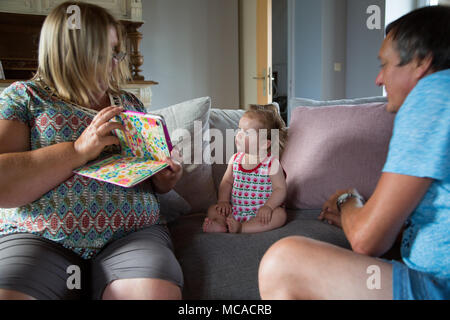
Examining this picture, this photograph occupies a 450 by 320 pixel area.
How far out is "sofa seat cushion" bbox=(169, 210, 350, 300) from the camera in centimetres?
100

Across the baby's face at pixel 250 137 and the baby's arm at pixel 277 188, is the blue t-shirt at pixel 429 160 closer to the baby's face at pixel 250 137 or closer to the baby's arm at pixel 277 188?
the baby's arm at pixel 277 188

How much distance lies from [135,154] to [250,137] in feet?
1.72

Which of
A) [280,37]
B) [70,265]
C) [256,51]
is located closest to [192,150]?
[70,265]

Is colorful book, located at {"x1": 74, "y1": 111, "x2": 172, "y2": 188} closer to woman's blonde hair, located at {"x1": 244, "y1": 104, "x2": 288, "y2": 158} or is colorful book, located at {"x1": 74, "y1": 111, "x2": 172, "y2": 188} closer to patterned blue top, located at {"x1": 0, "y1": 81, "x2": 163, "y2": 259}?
patterned blue top, located at {"x1": 0, "y1": 81, "x2": 163, "y2": 259}

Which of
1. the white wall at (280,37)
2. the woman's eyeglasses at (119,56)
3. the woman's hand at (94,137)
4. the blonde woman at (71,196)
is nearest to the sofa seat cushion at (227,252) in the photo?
the blonde woman at (71,196)

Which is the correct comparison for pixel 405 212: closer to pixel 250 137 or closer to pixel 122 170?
pixel 122 170

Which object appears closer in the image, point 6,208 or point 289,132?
point 6,208

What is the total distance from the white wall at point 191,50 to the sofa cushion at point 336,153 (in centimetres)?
276
